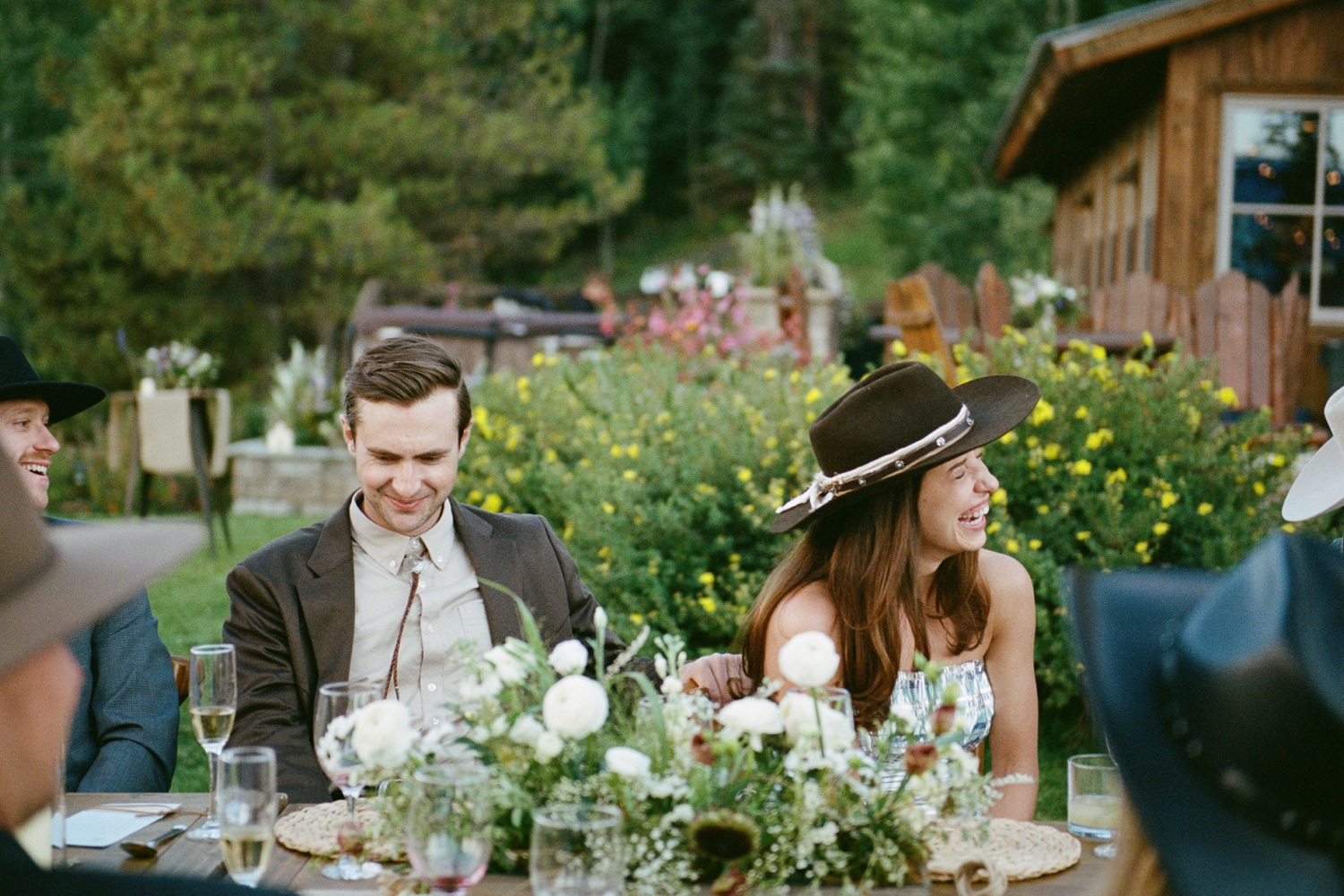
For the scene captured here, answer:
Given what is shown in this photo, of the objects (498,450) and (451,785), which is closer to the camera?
(451,785)

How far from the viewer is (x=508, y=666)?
2.15 m

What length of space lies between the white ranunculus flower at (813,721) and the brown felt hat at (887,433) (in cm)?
112

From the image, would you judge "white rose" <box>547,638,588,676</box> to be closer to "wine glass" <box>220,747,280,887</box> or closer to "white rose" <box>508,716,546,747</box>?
"white rose" <box>508,716,546,747</box>

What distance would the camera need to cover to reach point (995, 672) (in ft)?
11.2

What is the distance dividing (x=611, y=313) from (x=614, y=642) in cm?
781

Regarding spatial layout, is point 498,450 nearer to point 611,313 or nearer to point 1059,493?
point 1059,493

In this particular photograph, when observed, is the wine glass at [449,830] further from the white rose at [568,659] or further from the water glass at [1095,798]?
the water glass at [1095,798]

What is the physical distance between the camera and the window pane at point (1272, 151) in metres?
10.1

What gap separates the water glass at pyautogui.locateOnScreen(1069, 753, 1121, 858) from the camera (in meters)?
2.51

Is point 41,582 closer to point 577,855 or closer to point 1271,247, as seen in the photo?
point 577,855

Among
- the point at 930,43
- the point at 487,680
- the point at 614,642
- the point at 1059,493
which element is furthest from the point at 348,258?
the point at 487,680

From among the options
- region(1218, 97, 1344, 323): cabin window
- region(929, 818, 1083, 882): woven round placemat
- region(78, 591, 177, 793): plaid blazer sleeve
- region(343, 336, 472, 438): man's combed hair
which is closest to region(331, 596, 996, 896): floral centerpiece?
region(929, 818, 1083, 882): woven round placemat

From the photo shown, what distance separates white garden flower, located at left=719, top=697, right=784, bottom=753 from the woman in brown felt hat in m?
0.96

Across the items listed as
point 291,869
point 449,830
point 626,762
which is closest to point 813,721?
point 626,762
